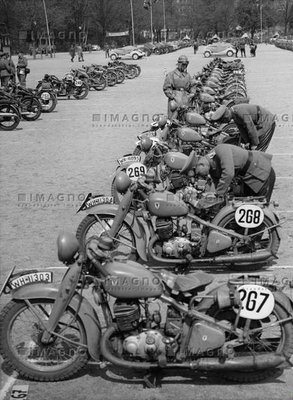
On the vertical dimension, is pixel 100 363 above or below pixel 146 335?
below

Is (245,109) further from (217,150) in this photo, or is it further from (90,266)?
(90,266)

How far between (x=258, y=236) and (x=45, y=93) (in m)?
14.0

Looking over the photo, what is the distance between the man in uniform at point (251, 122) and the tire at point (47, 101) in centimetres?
1110

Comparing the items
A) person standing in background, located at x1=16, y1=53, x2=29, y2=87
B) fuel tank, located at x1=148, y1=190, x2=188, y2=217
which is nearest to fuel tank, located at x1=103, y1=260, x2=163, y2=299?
fuel tank, located at x1=148, y1=190, x2=188, y2=217

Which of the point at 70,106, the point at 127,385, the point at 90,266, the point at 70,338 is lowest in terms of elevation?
the point at 70,106

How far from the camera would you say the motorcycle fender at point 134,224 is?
6156 mm

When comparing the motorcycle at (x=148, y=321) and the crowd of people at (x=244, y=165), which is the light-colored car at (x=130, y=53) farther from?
the motorcycle at (x=148, y=321)

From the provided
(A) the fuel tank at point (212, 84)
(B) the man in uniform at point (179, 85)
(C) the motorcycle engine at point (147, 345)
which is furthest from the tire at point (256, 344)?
(A) the fuel tank at point (212, 84)

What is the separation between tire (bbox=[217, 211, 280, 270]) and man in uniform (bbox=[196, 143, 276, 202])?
42cm

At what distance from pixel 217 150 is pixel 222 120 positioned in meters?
2.63

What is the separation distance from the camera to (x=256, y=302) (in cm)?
414

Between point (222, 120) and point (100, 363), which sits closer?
point (100, 363)

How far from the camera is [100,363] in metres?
4.34

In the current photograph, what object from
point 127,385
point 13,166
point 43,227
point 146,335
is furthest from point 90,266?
point 13,166
